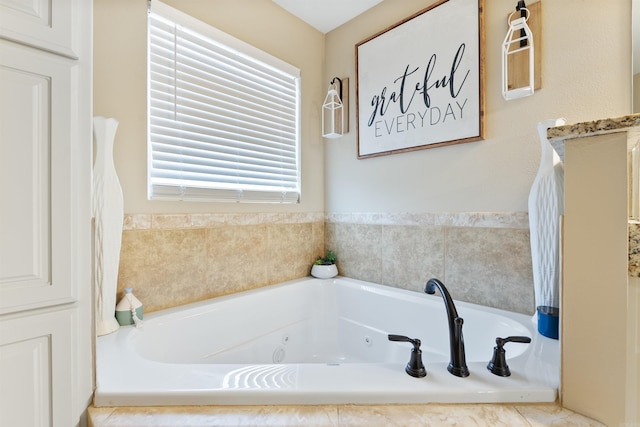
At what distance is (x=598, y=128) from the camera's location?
67 centimetres

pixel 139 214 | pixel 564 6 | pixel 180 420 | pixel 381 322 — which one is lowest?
pixel 381 322

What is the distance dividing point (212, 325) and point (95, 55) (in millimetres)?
1311

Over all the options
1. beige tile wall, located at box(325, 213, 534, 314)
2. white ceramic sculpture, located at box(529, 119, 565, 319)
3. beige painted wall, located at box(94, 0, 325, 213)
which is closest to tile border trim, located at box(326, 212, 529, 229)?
beige tile wall, located at box(325, 213, 534, 314)

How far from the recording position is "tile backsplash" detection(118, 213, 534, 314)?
4.45 ft

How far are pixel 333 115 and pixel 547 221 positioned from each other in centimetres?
138

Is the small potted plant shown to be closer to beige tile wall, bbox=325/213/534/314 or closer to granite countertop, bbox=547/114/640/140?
beige tile wall, bbox=325/213/534/314

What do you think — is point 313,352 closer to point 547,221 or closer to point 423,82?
point 547,221

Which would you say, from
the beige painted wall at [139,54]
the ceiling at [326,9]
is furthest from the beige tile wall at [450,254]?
the ceiling at [326,9]

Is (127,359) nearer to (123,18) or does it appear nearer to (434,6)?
(123,18)

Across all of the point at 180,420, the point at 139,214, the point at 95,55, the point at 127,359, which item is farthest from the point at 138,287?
the point at 95,55

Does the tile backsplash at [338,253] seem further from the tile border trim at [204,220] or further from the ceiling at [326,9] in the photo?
the ceiling at [326,9]

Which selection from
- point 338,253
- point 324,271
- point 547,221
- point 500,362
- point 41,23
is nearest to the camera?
point 41,23

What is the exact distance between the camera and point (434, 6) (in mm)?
1585

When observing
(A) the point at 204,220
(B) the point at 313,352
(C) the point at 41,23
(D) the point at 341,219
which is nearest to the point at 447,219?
(D) the point at 341,219
